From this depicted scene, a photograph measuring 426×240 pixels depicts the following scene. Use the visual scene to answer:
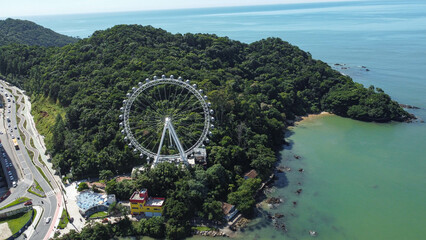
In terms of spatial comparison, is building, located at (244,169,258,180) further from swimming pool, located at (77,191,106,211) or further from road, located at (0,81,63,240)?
road, located at (0,81,63,240)

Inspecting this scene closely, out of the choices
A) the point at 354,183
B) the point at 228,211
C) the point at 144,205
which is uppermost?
the point at 144,205

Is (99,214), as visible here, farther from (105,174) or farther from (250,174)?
(250,174)

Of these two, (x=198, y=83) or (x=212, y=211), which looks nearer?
(x=212, y=211)

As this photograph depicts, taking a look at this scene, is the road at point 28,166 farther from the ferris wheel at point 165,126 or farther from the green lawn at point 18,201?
the ferris wheel at point 165,126

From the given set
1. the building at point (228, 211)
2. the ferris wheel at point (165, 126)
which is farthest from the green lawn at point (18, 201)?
the building at point (228, 211)

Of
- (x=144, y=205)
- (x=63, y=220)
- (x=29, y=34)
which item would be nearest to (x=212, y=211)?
(x=144, y=205)
